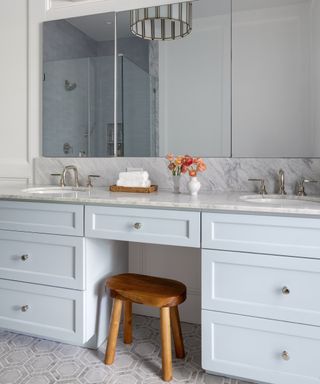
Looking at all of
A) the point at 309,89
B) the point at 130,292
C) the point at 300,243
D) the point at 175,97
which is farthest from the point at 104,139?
the point at 300,243

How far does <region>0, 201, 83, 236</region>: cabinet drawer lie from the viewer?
1834 millimetres

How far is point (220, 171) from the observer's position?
2.15 m

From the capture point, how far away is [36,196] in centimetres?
186

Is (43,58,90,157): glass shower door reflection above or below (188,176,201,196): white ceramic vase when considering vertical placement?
above

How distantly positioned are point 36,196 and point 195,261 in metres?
0.98

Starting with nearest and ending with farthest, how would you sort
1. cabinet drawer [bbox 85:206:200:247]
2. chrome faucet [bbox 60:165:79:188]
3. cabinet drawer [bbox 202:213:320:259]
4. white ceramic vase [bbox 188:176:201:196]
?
cabinet drawer [bbox 202:213:320:259]
cabinet drawer [bbox 85:206:200:247]
white ceramic vase [bbox 188:176:201:196]
chrome faucet [bbox 60:165:79:188]

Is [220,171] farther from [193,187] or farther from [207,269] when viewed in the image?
[207,269]

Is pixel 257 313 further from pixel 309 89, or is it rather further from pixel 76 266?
pixel 309 89

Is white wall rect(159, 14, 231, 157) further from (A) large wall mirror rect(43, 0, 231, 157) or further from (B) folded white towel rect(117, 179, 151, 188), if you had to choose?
(B) folded white towel rect(117, 179, 151, 188)

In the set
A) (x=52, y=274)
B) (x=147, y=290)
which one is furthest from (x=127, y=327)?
(x=52, y=274)

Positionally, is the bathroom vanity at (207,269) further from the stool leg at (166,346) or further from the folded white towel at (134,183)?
the folded white towel at (134,183)

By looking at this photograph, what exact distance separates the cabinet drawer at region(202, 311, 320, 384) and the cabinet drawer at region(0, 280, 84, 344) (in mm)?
650

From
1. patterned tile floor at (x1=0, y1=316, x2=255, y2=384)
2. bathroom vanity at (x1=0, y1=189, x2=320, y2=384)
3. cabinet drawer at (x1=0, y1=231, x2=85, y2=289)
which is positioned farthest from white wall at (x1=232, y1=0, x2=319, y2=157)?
patterned tile floor at (x1=0, y1=316, x2=255, y2=384)

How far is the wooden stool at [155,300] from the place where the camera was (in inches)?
66.6
